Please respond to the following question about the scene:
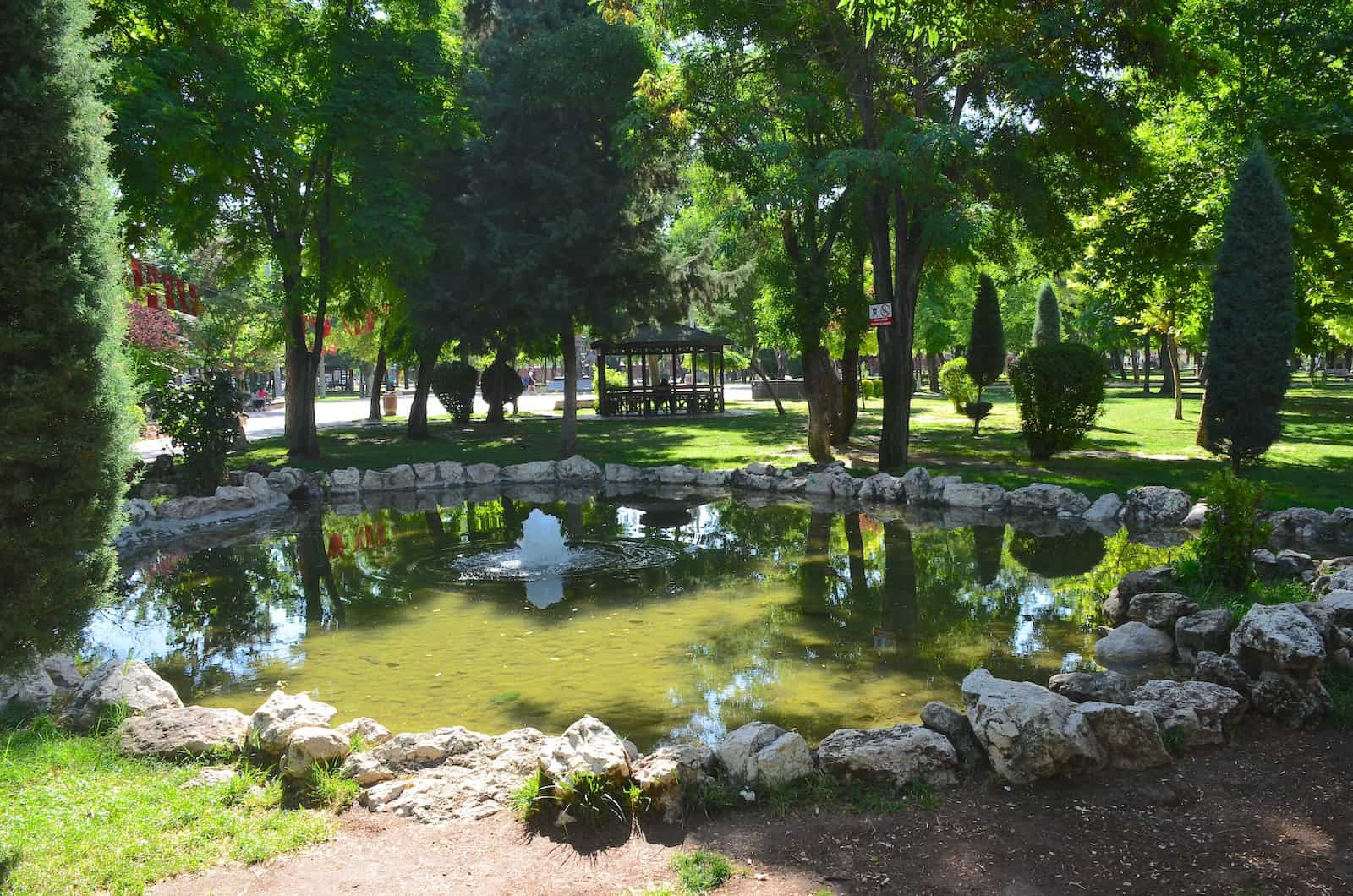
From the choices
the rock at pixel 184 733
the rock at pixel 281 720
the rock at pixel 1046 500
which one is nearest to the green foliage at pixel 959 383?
the rock at pixel 1046 500

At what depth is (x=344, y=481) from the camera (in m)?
16.7

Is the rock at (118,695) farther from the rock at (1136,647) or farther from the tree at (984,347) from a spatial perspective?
the tree at (984,347)

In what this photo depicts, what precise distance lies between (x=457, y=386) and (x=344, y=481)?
1226cm

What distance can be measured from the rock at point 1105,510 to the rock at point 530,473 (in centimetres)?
964

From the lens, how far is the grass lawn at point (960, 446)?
13359 mm

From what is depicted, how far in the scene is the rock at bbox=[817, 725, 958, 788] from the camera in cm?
429

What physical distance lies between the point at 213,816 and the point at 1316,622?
605 cm

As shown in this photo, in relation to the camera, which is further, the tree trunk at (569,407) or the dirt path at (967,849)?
the tree trunk at (569,407)

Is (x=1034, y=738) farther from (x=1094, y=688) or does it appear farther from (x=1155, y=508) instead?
(x=1155, y=508)

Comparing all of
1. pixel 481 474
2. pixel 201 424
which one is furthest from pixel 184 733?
pixel 481 474

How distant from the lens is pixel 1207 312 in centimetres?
1802

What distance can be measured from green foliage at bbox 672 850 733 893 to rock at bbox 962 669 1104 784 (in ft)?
4.87

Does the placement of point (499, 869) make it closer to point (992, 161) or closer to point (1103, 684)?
point (1103, 684)

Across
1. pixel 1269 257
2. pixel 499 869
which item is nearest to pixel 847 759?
pixel 499 869
